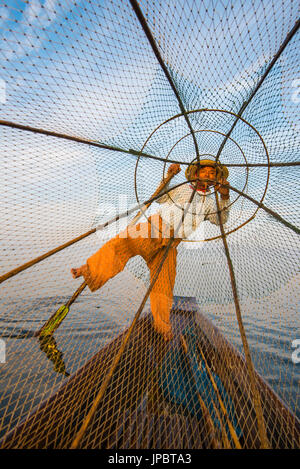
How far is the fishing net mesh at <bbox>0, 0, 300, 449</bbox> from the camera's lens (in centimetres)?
142

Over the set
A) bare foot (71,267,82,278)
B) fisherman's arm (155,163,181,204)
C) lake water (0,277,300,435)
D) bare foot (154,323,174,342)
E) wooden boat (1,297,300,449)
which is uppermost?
fisherman's arm (155,163,181,204)

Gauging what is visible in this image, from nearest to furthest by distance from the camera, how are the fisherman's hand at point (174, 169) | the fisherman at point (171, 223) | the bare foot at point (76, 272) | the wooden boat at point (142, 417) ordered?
the wooden boat at point (142, 417), the bare foot at point (76, 272), the fisherman at point (171, 223), the fisherman's hand at point (174, 169)

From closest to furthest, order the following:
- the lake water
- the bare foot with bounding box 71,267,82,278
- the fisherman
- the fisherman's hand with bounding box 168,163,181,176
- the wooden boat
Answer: the wooden boat, the bare foot with bounding box 71,267,82,278, the lake water, the fisherman, the fisherman's hand with bounding box 168,163,181,176

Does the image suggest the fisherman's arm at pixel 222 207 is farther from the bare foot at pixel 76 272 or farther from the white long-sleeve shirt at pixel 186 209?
the bare foot at pixel 76 272

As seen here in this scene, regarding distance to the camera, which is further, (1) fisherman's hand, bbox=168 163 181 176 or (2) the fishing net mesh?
(1) fisherman's hand, bbox=168 163 181 176

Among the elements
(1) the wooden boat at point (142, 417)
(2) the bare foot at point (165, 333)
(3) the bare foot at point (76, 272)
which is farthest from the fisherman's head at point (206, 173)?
(1) the wooden boat at point (142, 417)

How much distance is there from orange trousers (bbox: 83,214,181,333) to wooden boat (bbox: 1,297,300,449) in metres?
0.58

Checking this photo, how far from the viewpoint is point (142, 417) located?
1.60 metres

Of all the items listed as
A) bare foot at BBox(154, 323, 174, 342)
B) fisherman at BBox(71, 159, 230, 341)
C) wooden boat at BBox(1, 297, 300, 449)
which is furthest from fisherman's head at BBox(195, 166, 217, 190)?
wooden boat at BBox(1, 297, 300, 449)

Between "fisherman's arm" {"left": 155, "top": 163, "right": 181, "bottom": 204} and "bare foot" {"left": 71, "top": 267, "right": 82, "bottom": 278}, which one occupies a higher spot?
"fisherman's arm" {"left": 155, "top": 163, "right": 181, "bottom": 204}

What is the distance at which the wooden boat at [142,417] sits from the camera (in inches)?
52.9

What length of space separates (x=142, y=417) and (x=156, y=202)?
6.58 ft

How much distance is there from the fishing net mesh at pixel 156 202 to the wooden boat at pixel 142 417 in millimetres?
12

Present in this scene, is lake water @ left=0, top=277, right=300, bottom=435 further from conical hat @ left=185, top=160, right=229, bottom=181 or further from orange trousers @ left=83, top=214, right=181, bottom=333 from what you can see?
conical hat @ left=185, top=160, right=229, bottom=181
